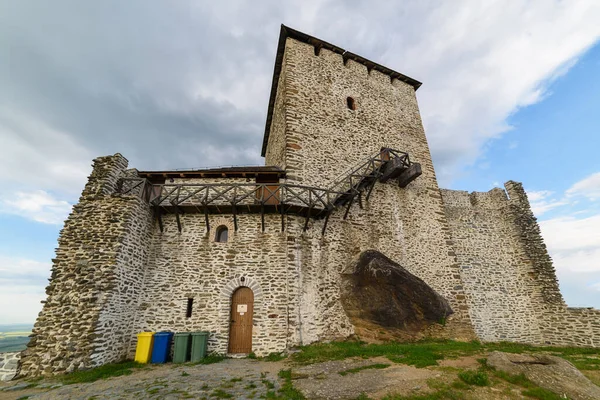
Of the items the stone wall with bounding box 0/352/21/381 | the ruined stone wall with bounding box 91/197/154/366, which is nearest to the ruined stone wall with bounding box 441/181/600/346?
the ruined stone wall with bounding box 91/197/154/366

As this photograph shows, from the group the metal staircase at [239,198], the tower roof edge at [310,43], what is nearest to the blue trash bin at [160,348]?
the metal staircase at [239,198]

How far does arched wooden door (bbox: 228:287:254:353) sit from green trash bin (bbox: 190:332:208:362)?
2.88ft

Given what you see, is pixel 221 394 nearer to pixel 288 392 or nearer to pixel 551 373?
pixel 288 392

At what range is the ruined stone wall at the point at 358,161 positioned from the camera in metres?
9.99

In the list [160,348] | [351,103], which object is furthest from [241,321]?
[351,103]

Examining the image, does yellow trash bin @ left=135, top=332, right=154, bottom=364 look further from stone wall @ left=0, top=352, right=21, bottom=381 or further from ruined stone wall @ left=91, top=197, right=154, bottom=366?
stone wall @ left=0, top=352, right=21, bottom=381

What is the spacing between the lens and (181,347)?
747cm

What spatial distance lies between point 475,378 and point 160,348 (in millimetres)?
7815

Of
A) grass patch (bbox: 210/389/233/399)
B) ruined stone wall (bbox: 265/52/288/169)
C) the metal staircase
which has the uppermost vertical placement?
ruined stone wall (bbox: 265/52/288/169)

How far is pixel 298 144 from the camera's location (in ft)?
36.0

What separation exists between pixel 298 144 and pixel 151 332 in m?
8.32

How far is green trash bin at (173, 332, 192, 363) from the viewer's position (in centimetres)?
734

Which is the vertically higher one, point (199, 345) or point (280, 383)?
point (199, 345)

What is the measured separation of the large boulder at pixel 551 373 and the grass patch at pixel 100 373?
27.3ft
